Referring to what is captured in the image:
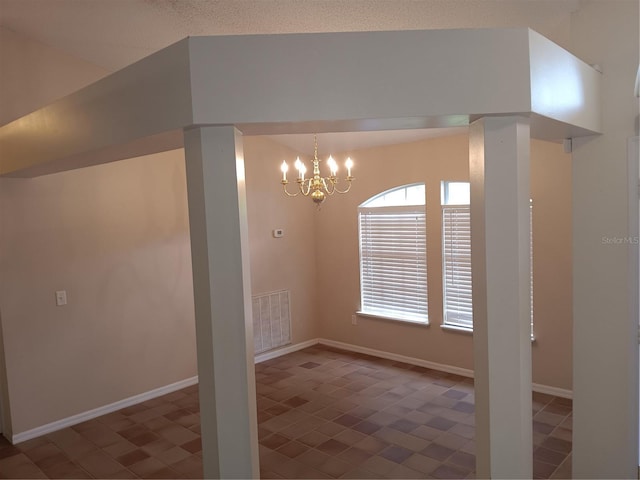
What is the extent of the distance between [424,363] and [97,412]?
333 centimetres

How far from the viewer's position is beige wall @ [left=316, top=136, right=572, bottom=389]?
157 inches

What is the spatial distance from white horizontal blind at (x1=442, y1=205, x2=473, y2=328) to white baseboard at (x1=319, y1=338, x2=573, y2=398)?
484mm

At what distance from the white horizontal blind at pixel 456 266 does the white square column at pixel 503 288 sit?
2.67m

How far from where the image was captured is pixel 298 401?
14.1 feet

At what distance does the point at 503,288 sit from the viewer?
6.30 ft

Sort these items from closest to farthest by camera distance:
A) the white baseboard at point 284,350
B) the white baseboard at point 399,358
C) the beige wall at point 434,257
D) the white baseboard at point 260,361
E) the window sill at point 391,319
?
the white baseboard at point 260,361 < the beige wall at point 434,257 < the white baseboard at point 399,358 < the window sill at point 391,319 < the white baseboard at point 284,350

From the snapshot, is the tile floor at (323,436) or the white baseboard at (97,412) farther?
the white baseboard at (97,412)

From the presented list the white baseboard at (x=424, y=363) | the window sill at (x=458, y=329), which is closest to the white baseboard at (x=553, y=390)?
the white baseboard at (x=424, y=363)

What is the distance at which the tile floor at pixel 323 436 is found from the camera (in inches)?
125

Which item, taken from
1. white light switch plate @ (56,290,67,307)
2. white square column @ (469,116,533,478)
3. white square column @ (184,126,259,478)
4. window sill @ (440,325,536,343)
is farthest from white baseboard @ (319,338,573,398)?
white light switch plate @ (56,290,67,307)

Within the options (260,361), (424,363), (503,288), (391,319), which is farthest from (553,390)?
(260,361)

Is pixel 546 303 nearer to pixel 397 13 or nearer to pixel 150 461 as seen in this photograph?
pixel 397 13

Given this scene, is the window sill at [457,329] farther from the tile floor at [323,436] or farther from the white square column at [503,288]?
the white square column at [503,288]

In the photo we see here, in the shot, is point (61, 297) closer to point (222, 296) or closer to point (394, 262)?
point (222, 296)
